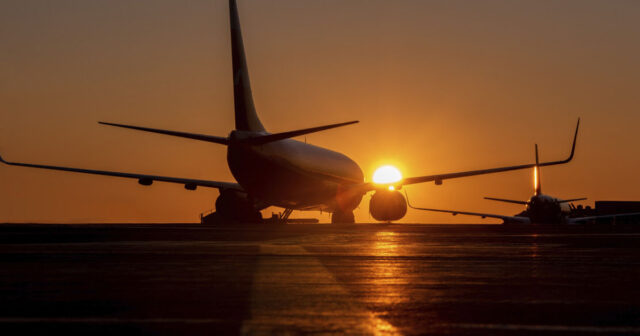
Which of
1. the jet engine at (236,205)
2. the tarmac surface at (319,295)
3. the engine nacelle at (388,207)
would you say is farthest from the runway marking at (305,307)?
the jet engine at (236,205)

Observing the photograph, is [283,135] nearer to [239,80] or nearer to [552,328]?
[239,80]

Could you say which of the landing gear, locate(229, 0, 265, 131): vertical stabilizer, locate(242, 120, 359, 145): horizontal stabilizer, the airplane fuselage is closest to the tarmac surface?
locate(242, 120, 359, 145): horizontal stabilizer

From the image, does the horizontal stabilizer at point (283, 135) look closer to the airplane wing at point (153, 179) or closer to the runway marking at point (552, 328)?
the airplane wing at point (153, 179)

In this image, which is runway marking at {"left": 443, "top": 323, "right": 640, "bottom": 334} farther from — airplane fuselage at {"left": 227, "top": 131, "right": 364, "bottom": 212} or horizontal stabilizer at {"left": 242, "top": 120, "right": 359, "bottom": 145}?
airplane fuselage at {"left": 227, "top": 131, "right": 364, "bottom": 212}

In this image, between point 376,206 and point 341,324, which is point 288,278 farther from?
point 376,206

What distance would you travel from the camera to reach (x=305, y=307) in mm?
6469

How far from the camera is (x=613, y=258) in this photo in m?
12.8

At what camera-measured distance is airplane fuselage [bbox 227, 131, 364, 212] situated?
38.6 metres

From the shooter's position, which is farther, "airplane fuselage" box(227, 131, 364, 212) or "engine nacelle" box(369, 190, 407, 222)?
"engine nacelle" box(369, 190, 407, 222)

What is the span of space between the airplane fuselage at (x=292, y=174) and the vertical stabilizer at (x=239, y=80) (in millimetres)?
820

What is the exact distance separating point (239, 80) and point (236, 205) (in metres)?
9.36

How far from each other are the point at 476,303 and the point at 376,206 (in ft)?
125

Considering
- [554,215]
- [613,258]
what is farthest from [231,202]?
[613,258]

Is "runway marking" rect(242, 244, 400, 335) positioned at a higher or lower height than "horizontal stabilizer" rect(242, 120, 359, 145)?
lower
